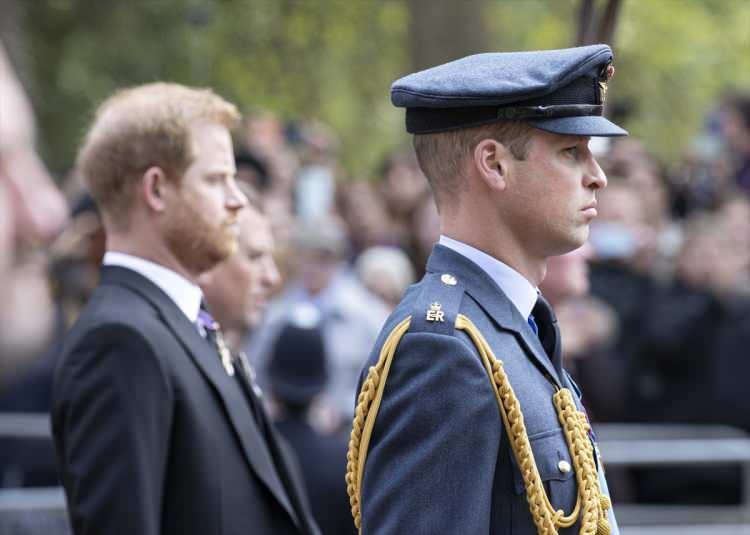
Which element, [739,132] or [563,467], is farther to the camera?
[739,132]

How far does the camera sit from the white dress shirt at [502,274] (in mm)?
3004

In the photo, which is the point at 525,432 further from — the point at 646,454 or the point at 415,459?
the point at 646,454

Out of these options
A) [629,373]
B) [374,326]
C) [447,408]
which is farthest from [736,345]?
[447,408]

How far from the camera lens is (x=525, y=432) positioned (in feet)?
9.21

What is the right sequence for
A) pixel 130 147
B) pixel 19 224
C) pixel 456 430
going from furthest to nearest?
pixel 130 147
pixel 456 430
pixel 19 224

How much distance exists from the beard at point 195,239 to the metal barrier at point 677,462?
3.65 m

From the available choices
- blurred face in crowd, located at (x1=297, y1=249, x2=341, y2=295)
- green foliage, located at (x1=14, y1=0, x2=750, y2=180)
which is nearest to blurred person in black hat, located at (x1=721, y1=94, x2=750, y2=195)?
blurred face in crowd, located at (x1=297, y1=249, x2=341, y2=295)

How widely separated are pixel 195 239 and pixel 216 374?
0.39 meters

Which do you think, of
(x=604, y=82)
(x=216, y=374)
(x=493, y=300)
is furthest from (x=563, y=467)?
(x=216, y=374)

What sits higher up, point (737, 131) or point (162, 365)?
point (162, 365)

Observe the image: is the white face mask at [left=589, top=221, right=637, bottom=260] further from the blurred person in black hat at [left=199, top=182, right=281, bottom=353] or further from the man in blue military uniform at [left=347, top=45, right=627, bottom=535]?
the man in blue military uniform at [left=347, top=45, right=627, bottom=535]

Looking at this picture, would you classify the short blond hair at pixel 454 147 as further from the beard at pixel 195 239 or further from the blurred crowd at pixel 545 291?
the blurred crowd at pixel 545 291

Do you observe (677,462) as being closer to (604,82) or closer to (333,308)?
(333,308)

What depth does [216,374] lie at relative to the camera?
12.6 ft
